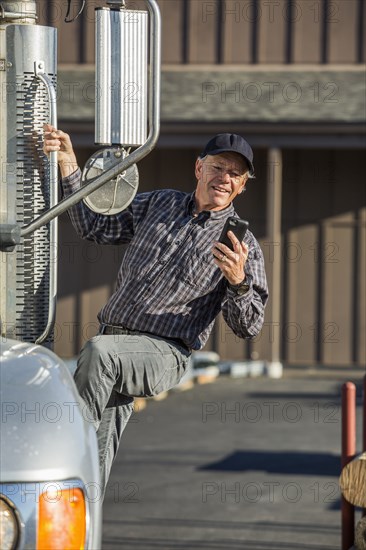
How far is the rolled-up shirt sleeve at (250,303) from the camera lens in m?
4.75

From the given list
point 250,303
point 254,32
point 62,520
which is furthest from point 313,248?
point 62,520

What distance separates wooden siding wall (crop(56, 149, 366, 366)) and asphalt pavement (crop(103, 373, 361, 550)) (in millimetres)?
2576

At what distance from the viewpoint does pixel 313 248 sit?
19016mm

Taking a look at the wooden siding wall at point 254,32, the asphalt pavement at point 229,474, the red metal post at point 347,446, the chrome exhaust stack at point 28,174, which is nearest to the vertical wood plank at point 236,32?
the wooden siding wall at point 254,32

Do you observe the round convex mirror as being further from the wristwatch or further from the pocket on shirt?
the pocket on shirt

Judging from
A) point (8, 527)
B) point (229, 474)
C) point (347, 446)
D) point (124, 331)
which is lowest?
point (229, 474)

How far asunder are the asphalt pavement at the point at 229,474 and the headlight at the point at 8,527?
17.7ft

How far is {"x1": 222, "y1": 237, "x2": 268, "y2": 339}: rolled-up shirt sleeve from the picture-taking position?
475 cm

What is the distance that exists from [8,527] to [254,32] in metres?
16.0

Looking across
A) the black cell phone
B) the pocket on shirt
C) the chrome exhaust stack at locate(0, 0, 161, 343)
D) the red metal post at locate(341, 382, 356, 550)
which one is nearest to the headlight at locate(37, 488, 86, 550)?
the chrome exhaust stack at locate(0, 0, 161, 343)

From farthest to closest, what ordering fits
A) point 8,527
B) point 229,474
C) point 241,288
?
point 229,474, point 241,288, point 8,527

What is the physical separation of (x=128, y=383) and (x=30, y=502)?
1.50 m

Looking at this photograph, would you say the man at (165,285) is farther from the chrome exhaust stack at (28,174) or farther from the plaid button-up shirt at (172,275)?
the chrome exhaust stack at (28,174)

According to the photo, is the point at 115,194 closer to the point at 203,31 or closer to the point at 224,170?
the point at 224,170
